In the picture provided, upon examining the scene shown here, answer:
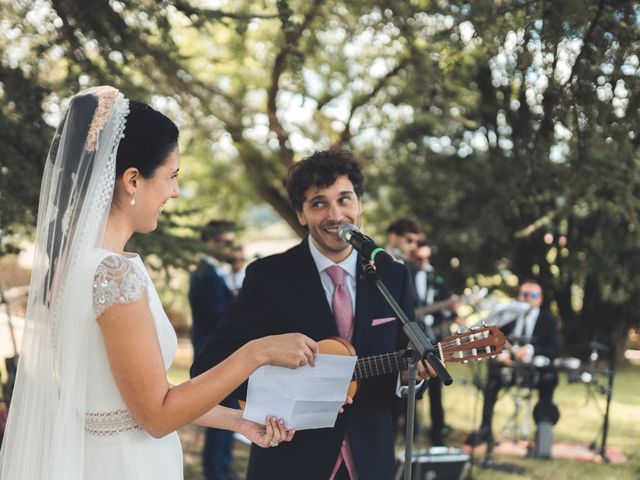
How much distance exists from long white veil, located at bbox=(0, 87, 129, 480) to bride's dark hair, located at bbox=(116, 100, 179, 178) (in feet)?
0.08

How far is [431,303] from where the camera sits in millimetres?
10031

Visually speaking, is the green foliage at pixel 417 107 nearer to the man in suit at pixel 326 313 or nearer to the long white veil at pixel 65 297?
the man in suit at pixel 326 313

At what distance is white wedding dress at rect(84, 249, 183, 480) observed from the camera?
7.51ft

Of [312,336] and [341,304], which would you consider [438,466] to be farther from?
[312,336]

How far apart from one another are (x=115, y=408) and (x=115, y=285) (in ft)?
1.31

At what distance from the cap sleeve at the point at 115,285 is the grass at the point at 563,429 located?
661 cm

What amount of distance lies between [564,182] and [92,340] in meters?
4.31

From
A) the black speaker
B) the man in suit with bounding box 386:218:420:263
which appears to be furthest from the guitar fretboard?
the man in suit with bounding box 386:218:420:263

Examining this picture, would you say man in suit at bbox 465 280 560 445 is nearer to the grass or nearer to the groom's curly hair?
the grass

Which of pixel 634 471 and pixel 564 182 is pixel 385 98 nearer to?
pixel 634 471

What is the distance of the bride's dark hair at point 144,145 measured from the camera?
95.9 inches

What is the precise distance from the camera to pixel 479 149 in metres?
19.0

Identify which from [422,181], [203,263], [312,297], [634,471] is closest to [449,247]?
[422,181]

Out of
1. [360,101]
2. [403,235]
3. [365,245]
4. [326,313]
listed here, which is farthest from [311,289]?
[360,101]
